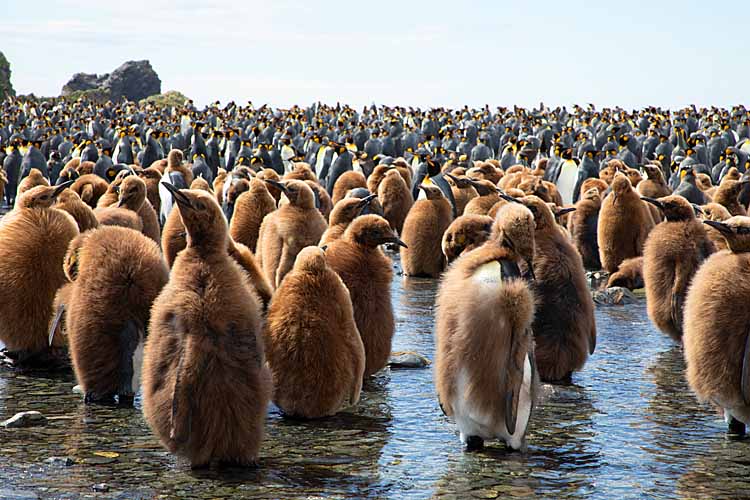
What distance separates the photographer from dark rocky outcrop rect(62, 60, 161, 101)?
81062mm

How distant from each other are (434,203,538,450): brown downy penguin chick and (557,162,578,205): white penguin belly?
50.2ft

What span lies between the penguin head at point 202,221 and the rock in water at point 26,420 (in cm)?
139

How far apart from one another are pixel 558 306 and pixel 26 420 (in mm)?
2999

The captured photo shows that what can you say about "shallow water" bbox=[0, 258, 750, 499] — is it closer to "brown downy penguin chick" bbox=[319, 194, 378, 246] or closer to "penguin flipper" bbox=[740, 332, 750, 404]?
"penguin flipper" bbox=[740, 332, 750, 404]

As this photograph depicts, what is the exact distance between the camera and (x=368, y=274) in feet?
18.7

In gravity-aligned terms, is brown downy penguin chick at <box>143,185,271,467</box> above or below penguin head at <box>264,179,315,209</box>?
below

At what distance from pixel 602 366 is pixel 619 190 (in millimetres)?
3863

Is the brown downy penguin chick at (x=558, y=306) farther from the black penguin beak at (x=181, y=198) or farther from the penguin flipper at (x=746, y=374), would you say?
the black penguin beak at (x=181, y=198)

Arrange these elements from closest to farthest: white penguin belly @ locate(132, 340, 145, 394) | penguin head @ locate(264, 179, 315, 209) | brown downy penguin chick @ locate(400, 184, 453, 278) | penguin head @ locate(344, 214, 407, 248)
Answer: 1. white penguin belly @ locate(132, 340, 145, 394)
2. penguin head @ locate(344, 214, 407, 248)
3. penguin head @ locate(264, 179, 315, 209)
4. brown downy penguin chick @ locate(400, 184, 453, 278)

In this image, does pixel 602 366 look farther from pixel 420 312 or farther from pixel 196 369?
pixel 196 369

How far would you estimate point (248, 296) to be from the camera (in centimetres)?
423

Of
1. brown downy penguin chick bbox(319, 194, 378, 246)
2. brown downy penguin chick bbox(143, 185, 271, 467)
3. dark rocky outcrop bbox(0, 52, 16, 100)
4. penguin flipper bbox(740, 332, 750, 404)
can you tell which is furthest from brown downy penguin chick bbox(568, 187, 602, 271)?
dark rocky outcrop bbox(0, 52, 16, 100)

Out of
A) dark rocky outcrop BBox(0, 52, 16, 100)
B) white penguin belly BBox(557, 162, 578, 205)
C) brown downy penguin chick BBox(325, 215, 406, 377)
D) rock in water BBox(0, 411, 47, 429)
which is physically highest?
dark rocky outcrop BBox(0, 52, 16, 100)

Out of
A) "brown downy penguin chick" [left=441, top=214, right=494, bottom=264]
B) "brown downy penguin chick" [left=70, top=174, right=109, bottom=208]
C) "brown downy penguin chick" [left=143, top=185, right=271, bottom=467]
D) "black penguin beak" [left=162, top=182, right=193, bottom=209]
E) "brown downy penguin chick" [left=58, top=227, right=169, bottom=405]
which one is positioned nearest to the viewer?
"brown downy penguin chick" [left=143, top=185, right=271, bottom=467]
